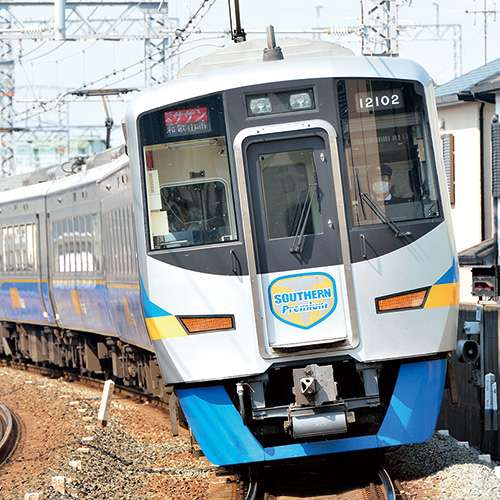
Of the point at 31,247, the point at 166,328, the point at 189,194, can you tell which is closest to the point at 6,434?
Result: the point at 166,328

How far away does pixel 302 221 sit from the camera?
720 cm

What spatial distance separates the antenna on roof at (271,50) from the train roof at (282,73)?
7.4 inches

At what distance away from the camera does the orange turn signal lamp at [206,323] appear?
720 centimetres

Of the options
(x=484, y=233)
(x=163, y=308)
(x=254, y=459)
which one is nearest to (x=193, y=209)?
(x=163, y=308)

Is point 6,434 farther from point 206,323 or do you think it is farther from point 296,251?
point 296,251

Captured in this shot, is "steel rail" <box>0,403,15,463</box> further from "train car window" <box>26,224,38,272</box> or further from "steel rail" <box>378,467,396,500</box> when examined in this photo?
"steel rail" <box>378,467,396,500</box>

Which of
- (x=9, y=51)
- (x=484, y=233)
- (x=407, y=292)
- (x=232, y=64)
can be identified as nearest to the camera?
(x=407, y=292)

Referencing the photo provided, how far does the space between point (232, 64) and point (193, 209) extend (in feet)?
4.49

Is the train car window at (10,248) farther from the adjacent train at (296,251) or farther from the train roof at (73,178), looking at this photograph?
the adjacent train at (296,251)

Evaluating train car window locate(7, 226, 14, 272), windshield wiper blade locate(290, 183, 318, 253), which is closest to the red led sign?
windshield wiper blade locate(290, 183, 318, 253)

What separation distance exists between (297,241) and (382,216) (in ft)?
2.06

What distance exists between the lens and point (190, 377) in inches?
288

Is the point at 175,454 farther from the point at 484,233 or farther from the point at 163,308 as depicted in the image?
the point at 484,233

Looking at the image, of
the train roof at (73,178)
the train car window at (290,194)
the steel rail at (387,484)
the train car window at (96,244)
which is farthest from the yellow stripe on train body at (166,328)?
the train car window at (96,244)
